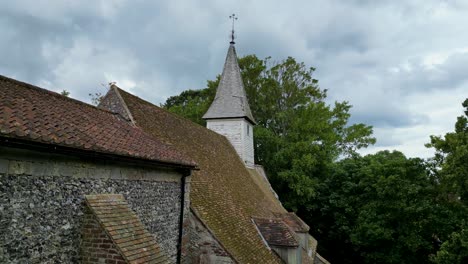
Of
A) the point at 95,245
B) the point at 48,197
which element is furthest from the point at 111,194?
the point at 48,197

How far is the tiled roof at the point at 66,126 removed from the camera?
215 inches

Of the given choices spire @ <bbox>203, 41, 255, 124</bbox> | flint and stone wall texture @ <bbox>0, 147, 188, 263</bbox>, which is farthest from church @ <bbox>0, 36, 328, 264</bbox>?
spire @ <bbox>203, 41, 255, 124</bbox>

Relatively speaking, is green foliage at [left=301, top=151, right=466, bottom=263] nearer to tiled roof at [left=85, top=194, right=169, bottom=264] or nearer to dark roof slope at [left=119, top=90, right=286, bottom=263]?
dark roof slope at [left=119, top=90, right=286, bottom=263]

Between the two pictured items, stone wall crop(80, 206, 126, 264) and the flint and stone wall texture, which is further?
stone wall crop(80, 206, 126, 264)

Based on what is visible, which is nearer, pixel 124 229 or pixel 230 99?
pixel 124 229

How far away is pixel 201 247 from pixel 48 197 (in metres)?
5.12

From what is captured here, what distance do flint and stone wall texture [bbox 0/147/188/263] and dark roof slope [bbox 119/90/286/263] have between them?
3398 mm

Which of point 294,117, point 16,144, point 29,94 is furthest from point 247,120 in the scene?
point 16,144

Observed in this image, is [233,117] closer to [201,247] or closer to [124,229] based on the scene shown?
[201,247]

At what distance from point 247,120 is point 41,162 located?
1672 centimetres

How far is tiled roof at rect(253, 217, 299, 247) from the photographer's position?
40.8ft

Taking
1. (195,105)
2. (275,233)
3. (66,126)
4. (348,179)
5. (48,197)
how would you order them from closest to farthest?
(48,197) → (66,126) → (275,233) → (348,179) → (195,105)

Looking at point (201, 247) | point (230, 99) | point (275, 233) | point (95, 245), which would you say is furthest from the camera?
point (230, 99)

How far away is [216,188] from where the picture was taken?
12.5 m
